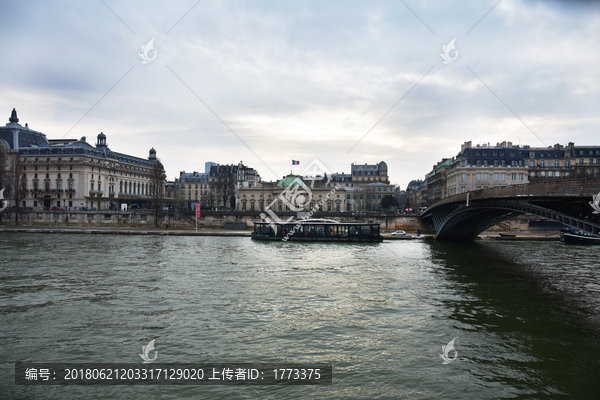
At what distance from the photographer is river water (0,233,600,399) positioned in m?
11.0

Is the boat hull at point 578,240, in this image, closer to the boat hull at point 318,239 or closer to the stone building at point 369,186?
the boat hull at point 318,239

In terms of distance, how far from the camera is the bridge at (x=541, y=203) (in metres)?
20.8

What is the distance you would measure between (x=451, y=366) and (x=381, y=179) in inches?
4477

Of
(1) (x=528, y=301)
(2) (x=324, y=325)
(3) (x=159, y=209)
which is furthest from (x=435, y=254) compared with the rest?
(3) (x=159, y=209)

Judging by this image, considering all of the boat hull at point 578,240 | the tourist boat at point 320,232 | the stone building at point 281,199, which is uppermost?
the stone building at point 281,199

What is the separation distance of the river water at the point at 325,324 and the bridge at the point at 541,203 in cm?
418

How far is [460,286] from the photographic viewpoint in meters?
23.9

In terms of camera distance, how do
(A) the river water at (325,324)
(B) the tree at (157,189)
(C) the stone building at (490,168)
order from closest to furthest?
(A) the river water at (325,324) → (B) the tree at (157,189) → (C) the stone building at (490,168)

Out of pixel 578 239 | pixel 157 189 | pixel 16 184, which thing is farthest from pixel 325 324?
pixel 16 184

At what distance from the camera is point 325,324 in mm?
15812

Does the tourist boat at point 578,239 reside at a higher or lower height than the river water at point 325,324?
higher

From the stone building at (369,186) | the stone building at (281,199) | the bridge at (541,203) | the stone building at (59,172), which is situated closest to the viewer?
the bridge at (541,203)

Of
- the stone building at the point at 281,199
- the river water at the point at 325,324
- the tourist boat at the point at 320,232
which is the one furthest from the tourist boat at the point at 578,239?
the stone building at the point at 281,199

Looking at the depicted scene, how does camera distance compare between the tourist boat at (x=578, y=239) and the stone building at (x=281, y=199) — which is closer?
the tourist boat at (x=578, y=239)
